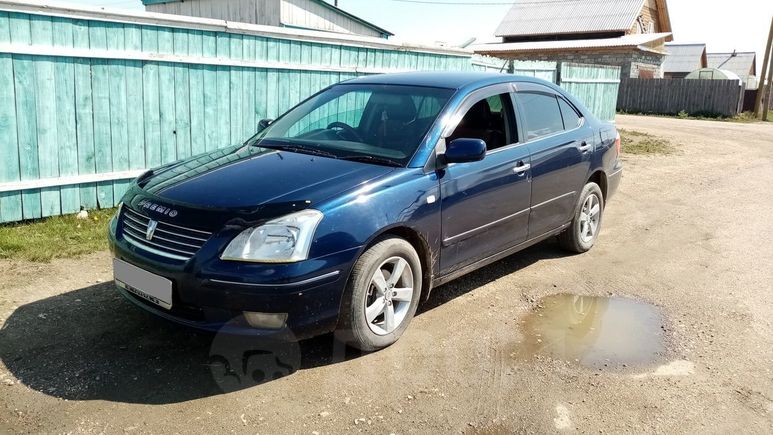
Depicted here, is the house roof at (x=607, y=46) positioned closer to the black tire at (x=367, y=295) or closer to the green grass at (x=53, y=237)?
the green grass at (x=53, y=237)

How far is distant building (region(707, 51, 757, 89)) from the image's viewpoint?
5635 centimetres

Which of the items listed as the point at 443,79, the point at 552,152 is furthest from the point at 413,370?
the point at 552,152

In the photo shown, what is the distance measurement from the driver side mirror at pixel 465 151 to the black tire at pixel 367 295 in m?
0.69

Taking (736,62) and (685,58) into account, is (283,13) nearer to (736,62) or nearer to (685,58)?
(685,58)

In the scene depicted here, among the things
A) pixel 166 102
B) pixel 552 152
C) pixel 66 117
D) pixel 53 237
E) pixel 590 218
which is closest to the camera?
pixel 552 152

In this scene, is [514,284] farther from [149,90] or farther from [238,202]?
[149,90]

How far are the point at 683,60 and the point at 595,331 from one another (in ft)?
171

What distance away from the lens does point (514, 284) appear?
546cm

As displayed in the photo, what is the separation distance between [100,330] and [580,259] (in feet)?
13.9

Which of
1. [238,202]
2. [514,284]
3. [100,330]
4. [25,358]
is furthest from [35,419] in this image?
[514,284]

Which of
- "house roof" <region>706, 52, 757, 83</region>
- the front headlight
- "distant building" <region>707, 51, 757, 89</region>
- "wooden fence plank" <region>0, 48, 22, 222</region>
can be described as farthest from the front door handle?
"house roof" <region>706, 52, 757, 83</region>

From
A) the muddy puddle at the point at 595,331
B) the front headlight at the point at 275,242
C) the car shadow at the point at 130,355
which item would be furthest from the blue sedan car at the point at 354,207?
the muddy puddle at the point at 595,331

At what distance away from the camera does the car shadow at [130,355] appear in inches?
139

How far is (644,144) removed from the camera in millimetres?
15773
